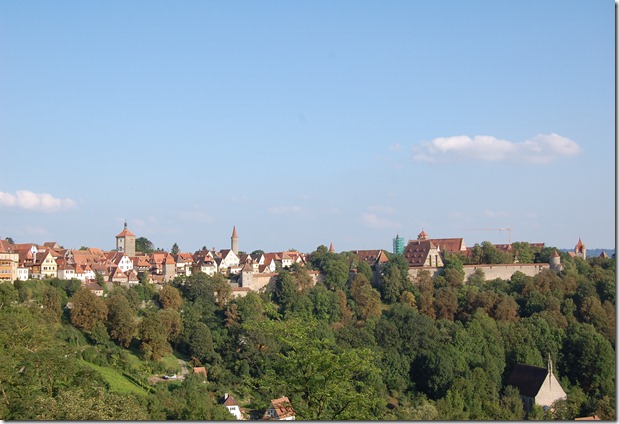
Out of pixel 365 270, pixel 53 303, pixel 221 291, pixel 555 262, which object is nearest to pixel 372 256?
pixel 365 270

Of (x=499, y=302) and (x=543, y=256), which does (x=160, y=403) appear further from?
(x=543, y=256)

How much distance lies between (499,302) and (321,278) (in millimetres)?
10577

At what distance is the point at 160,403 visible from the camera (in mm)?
26641

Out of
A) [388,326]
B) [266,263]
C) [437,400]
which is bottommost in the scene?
[437,400]

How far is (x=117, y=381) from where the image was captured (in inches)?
1253

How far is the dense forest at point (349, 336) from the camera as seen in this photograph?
27375 mm

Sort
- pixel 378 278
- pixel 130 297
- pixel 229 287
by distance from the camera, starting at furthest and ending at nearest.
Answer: pixel 378 278 → pixel 229 287 → pixel 130 297

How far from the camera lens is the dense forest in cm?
2738

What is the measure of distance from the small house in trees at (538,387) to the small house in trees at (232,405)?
1215cm

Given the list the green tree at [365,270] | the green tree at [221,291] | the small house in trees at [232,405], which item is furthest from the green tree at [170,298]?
the green tree at [365,270]

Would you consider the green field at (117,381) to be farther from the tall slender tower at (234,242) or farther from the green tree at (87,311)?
the tall slender tower at (234,242)

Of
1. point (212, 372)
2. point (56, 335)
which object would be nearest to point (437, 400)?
point (212, 372)

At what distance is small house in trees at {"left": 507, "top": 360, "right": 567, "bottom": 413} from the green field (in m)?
15.9

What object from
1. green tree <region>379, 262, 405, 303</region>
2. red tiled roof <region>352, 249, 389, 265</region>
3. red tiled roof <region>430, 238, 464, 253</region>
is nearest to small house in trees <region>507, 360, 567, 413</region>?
green tree <region>379, 262, 405, 303</region>
